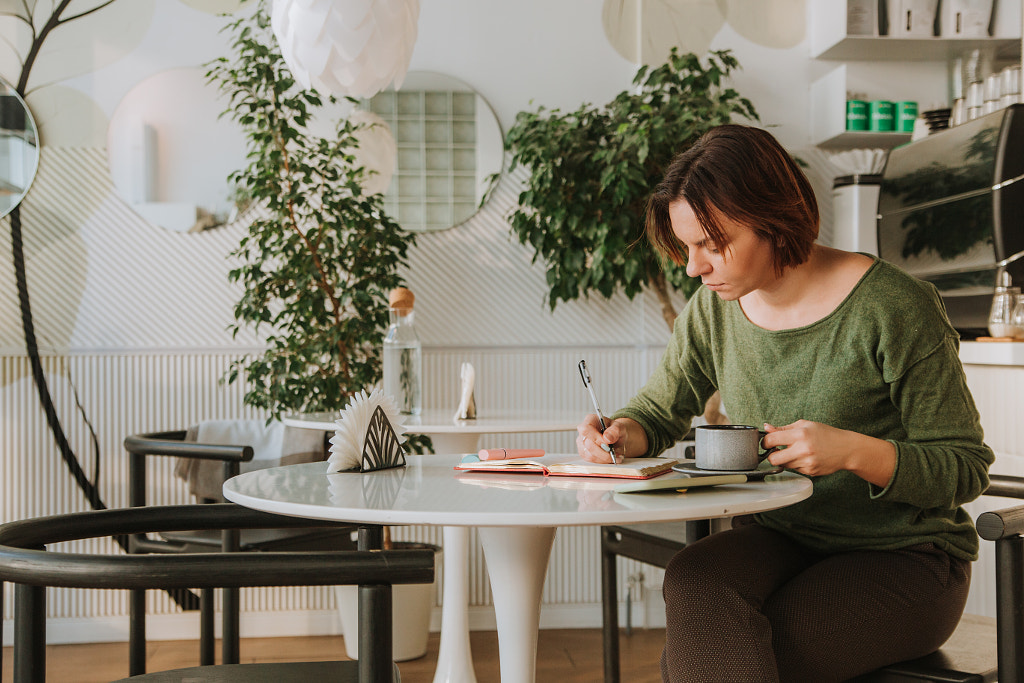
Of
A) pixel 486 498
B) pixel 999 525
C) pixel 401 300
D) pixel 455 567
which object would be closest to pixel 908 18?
pixel 401 300

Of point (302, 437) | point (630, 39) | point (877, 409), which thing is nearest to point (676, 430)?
point (877, 409)

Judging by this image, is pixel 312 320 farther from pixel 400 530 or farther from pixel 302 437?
pixel 400 530

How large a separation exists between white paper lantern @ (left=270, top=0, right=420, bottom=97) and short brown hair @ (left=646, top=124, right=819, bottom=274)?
1.09 meters

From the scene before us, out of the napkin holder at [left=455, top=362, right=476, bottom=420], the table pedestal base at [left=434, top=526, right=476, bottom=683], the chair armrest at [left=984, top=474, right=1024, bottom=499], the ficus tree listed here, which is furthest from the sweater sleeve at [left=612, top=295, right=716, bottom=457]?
the ficus tree

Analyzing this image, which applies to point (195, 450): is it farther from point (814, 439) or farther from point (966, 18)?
point (966, 18)

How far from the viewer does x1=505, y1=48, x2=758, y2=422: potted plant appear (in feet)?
10.1

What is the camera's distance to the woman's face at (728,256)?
142cm

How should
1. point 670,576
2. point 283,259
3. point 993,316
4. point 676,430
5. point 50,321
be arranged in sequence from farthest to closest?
point 50,321
point 283,259
point 993,316
point 676,430
point 670,576

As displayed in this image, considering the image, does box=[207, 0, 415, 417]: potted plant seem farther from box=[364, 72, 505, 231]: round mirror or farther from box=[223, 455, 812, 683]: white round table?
box=[223, 455, 812, 683]: white round table

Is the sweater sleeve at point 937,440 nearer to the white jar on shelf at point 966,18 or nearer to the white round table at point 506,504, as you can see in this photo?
the white round table at point 506,504

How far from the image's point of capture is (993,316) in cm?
262

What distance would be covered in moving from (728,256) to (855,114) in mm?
2370

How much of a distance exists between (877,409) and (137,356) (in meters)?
2.85

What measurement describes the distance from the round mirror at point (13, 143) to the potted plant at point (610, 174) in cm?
181
